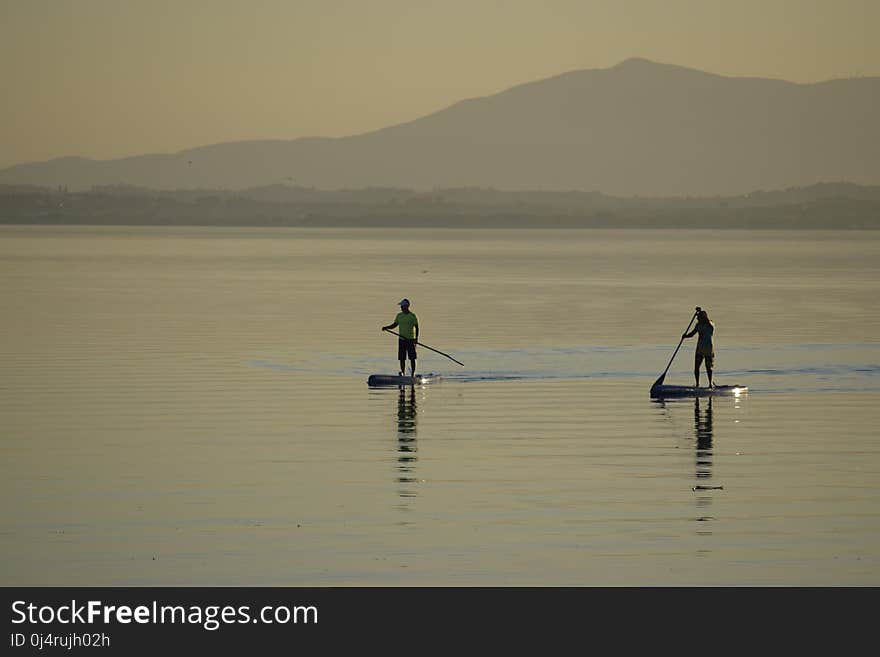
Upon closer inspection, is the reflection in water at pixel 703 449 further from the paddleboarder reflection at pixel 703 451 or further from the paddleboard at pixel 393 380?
the paddleboard at pixel 393 380

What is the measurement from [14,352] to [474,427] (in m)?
19.8

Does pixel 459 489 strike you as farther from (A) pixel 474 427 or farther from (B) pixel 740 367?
(B) pixel 740 367

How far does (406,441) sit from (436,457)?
79.6 inches

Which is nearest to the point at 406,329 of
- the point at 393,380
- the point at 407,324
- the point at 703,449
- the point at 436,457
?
the point at 407,324

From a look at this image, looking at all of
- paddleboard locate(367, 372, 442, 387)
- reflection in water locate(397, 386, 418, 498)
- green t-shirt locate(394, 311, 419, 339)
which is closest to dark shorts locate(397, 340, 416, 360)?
green t-shirt locate(394, 311, 419, 339)

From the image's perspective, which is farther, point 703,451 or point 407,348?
point 407,348

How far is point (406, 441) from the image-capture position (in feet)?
101

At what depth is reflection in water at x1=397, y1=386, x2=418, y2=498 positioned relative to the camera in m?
26.3

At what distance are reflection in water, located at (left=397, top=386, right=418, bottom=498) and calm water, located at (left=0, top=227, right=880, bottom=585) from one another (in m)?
0.07

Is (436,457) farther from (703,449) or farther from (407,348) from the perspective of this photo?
(407,348)

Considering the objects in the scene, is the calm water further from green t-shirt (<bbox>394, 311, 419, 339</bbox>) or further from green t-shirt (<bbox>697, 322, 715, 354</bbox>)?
green t-shirt (<bbox>394, 311, 419, 339</bbox>)

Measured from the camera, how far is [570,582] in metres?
20.1

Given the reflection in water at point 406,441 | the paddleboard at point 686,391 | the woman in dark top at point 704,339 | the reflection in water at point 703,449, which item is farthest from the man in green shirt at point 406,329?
the reflection in water at point 703,449
